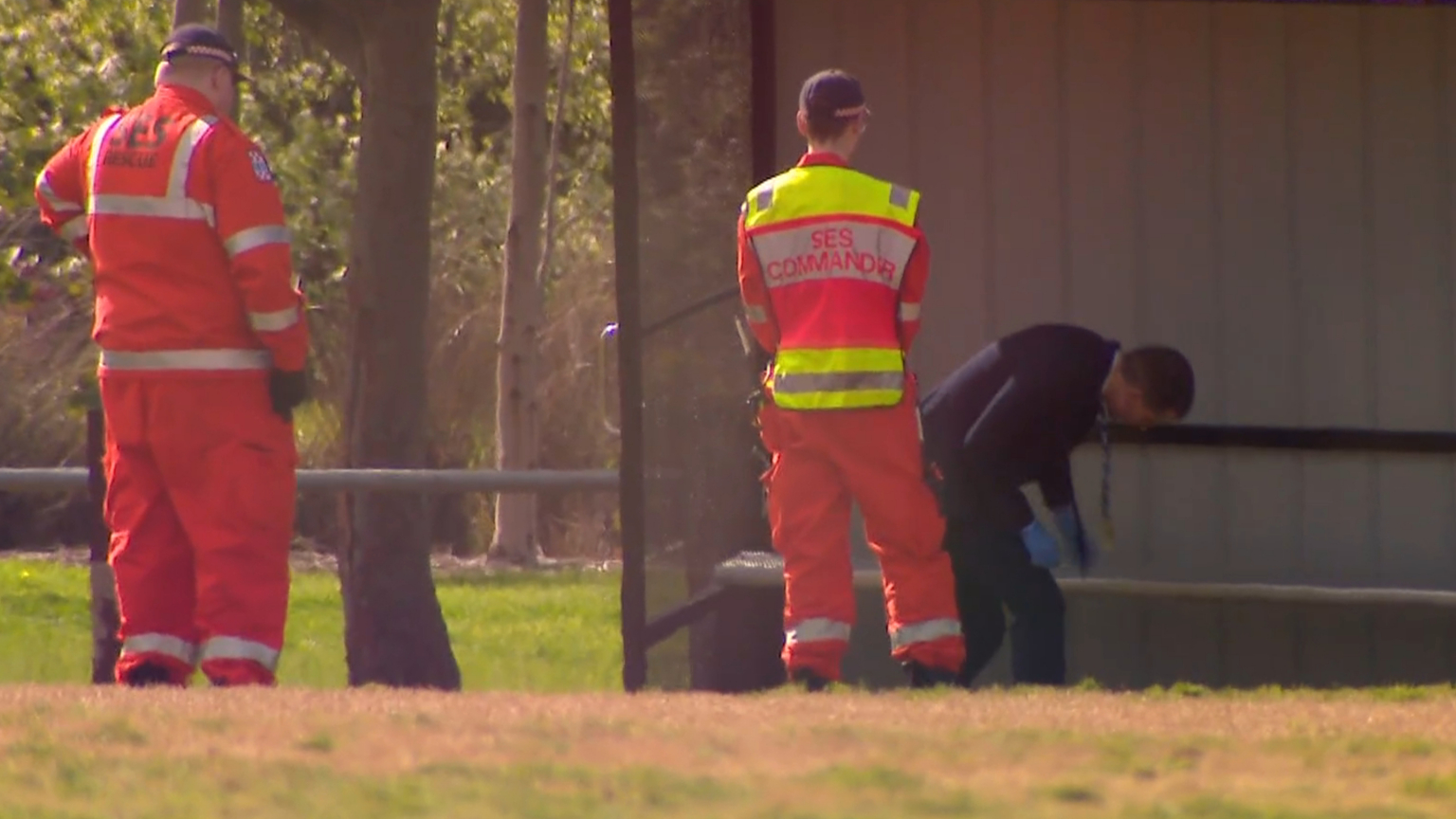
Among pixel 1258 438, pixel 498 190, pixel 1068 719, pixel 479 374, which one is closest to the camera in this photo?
pixel 1068 719

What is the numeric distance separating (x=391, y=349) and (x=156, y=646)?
372cm

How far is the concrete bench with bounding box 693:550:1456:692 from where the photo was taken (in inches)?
317

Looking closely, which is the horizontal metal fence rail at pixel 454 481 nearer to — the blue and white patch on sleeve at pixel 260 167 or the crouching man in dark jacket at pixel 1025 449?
the crouching man in dark jacket at pixel 1025 449

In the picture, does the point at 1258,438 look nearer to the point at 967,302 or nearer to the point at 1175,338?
the point at 1175,338

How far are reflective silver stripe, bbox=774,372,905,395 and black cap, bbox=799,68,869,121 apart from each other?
69cm

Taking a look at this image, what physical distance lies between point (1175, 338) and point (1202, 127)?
0.68 metres

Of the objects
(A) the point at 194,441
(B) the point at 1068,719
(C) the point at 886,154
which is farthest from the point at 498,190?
(B) the point at 1068,719

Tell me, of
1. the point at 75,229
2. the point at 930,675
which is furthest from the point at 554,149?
the point at 930,675

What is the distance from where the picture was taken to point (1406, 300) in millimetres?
8023

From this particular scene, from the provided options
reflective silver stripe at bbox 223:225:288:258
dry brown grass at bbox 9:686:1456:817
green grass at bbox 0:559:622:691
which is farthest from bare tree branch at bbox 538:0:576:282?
dry brown grass at bbox 9:686:1456:817

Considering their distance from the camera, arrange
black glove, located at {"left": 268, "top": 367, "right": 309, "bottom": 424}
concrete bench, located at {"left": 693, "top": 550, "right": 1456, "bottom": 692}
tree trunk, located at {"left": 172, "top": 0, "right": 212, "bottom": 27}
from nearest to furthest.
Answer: black glove, located at {"left": 268, "top": 367, "right": 309, "bottom": 424}, concrete bench, located at {"left": 693, "top": 550, "right": 1456, "bottom": 692}, tree trunk, located at {"left": 172, "top": 0, "right": 212, "bottom": 27}

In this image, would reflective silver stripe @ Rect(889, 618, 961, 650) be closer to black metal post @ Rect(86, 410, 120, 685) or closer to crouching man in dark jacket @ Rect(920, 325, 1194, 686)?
crouching man in dark jacket @ Rect(920, 325, 1194, 686)

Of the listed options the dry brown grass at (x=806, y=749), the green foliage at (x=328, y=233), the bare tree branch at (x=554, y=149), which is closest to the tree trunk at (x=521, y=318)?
the bare tree branch at (x=554, y=149)

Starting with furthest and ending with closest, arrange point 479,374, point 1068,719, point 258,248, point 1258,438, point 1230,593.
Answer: point 479,374 → point 1258,438 → point 1230,593 → point 258,248 → point 1068,719
